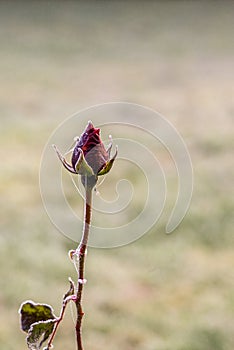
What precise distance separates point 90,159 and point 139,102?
2.86 metres

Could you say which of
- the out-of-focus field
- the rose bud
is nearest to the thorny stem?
the rose bud

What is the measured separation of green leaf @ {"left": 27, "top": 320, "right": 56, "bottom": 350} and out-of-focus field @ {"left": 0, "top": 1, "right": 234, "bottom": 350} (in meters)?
1.10

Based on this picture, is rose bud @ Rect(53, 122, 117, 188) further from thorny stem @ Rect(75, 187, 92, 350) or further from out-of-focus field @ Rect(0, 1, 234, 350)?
out-of-focus field @ Rect(0, 1, 234, 350)

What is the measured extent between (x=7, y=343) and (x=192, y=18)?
3608 mm

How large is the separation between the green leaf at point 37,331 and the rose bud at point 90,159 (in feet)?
0.19

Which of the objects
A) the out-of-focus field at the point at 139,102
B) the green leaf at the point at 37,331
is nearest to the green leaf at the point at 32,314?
the green leaf at the point at 37,331

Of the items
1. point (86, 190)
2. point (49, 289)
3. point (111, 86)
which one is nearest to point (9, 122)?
point (111, 86)

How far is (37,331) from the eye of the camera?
0.88 ft

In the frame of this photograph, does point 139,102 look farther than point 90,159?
Yes

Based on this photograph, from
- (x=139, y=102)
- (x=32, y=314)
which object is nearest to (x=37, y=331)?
(x=32, y=314)

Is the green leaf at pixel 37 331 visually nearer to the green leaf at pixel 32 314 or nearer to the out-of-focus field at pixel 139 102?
the green leaf at pixel 32 314

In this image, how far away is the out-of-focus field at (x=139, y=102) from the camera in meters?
1.51

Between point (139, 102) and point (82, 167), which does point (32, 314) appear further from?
point (139, 102)

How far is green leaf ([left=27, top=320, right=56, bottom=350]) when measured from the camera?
27 cm
